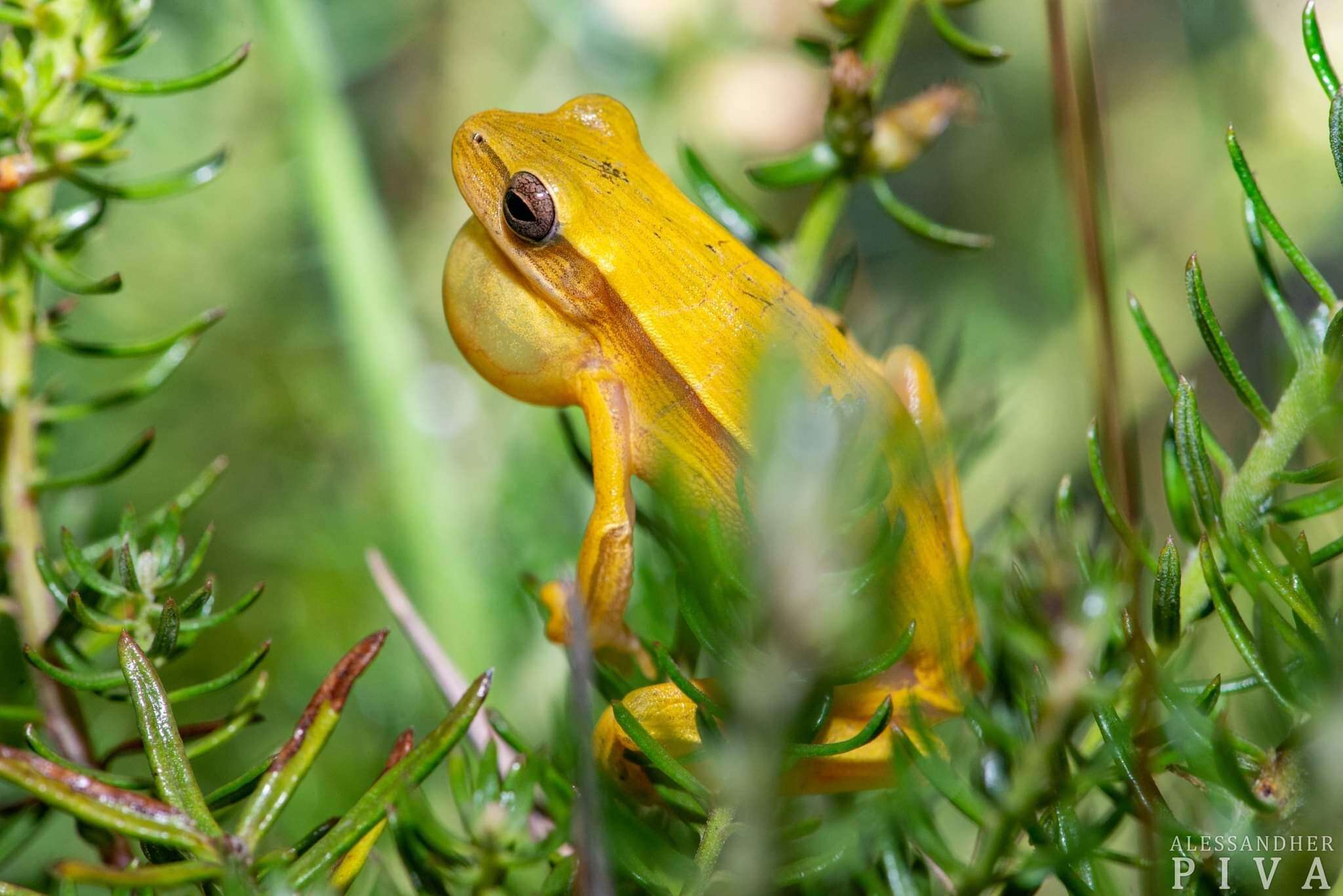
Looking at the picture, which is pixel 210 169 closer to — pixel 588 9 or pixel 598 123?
pixel 598 123

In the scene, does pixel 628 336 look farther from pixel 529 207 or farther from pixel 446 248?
pixel 446 248

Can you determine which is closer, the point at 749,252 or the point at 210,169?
the point at 210,169

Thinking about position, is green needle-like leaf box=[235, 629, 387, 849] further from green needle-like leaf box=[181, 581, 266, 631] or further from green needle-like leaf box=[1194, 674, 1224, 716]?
green needle-like leaf box=[1194, 674, 1224, 716]

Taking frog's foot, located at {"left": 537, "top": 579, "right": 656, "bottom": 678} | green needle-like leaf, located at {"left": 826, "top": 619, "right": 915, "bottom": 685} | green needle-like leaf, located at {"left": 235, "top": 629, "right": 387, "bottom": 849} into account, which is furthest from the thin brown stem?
green needle-like leaf, located at {"left": 235, "top": 629, "right": 387, "bottom": 849}

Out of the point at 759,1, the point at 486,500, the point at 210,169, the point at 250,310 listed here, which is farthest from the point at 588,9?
the point at 210,169

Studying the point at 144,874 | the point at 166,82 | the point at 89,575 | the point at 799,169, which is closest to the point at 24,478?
the point at 89,575
